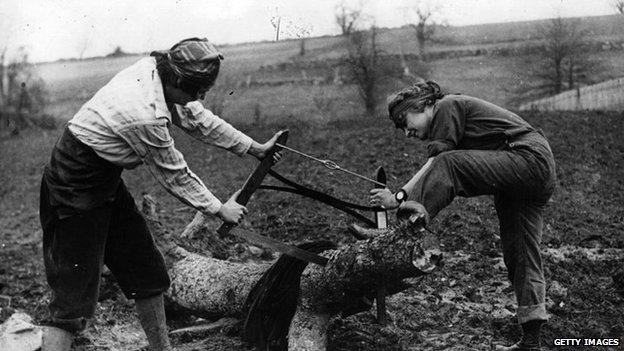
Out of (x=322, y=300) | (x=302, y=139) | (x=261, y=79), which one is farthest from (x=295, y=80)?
(x=322, y=300)

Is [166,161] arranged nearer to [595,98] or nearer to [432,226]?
[432,226]

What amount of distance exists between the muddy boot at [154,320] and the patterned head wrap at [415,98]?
6.56ft

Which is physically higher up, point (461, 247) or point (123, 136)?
point (123, 136)

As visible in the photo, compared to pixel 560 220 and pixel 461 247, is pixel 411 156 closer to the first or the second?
pixel 560 220

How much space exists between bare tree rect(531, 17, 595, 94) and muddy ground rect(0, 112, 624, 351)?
845 centimetres

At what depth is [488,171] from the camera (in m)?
3.84

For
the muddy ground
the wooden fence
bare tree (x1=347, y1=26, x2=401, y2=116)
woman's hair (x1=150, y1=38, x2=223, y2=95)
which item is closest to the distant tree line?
the muddy ground

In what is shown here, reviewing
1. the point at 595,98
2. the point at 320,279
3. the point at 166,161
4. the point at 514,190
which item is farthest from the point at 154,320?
the point at 595,98

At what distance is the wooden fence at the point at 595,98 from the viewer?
16.4 metres

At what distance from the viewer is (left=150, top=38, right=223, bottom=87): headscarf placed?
3652 millimetres

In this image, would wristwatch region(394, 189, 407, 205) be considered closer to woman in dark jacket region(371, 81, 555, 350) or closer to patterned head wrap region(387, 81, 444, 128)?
woman in dark jacket region(371, 81, 555, 350)

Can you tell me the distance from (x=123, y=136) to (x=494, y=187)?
2.17 m

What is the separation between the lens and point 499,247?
22.7ft

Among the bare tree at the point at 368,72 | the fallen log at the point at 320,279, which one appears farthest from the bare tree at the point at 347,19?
the fallen log at the point at 320,279
